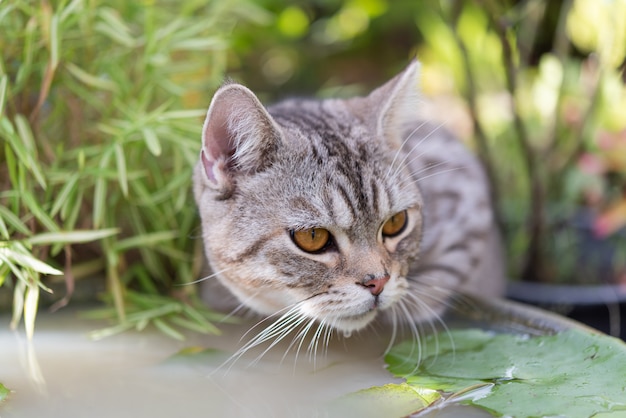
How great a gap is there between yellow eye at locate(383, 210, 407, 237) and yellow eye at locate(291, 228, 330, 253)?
0.64 ft

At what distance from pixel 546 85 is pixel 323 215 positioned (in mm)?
1943

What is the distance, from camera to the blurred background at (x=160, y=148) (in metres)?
2.02

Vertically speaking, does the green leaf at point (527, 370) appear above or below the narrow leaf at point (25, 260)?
below

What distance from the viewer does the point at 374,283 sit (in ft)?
5.58

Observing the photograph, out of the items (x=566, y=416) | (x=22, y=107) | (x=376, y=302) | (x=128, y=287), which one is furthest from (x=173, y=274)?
(x=566, y=416)

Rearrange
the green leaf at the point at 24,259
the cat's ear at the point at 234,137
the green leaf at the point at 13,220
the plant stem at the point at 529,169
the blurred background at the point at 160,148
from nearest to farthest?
the cat's ear at the point at 234,137
the green leaf at the point at 24,259
the green leaf at the point at 13,220
the blurred background at the point at 160,148
the plant stem at the point at 529,169

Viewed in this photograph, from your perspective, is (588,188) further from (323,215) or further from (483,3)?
(323,215)

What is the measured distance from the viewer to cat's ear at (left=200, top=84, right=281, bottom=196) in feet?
5.49

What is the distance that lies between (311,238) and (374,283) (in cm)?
20

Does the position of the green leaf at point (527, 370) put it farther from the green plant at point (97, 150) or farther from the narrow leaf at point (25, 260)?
the narrow leaf at point (25, 260)

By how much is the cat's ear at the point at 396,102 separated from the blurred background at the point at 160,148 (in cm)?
54

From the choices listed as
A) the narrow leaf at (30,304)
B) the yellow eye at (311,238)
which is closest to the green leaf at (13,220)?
the narrow leaf at (30,304)

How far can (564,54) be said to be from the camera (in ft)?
9.53

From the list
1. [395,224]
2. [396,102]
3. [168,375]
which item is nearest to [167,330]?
[168,375]
